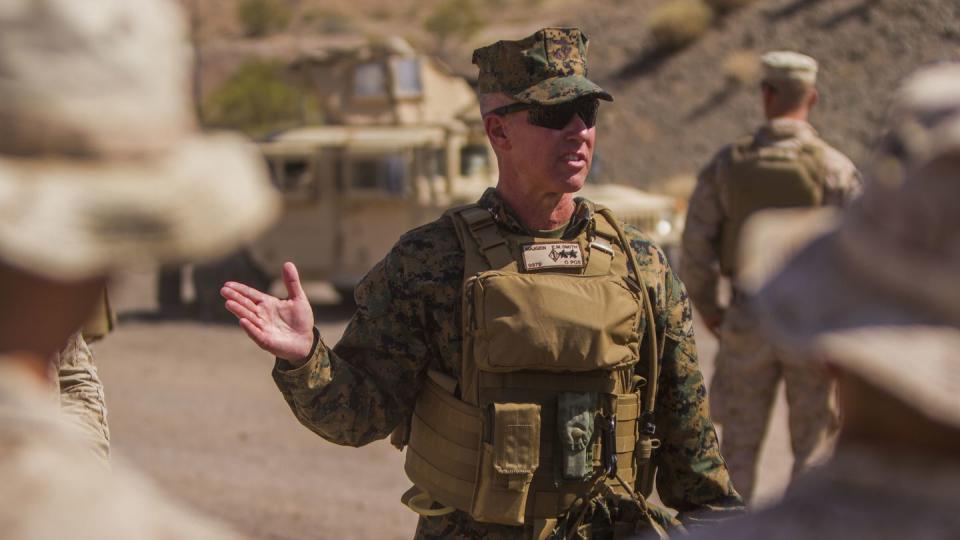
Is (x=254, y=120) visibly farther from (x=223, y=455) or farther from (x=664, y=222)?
(x=223, y=455)

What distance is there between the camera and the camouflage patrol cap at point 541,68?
12.8ft

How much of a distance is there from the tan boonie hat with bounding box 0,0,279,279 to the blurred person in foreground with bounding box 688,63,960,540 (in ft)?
2.39

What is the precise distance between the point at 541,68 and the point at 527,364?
2.80ft

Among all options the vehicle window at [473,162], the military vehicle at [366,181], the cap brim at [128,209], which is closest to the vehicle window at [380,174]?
the military vehicle at [366,181]

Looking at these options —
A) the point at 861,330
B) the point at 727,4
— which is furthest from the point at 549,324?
the point at 727,4

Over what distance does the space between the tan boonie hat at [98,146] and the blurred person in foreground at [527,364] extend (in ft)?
5.82

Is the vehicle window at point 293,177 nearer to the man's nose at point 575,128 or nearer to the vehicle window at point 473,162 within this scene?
the vehicle window at point 473,162

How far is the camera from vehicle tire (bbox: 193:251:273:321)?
15453 mm

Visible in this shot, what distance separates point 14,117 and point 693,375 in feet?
8.16

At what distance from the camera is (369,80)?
16.4 m

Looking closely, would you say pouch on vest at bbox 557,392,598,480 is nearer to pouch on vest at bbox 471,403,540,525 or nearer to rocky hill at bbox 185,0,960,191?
pouch on vest at bbox 471,403,540,525

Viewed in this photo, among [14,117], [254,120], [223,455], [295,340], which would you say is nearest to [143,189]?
[14,117]

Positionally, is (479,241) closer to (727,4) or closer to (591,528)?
(591,528)

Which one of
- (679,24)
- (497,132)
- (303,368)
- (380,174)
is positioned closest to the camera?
(303,368)
